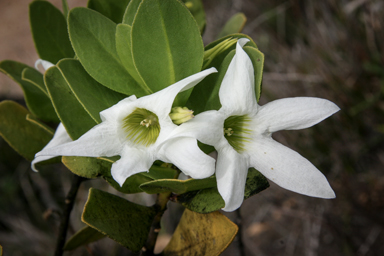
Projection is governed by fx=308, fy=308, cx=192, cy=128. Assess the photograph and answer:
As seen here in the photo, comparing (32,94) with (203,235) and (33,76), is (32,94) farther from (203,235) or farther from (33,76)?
(203,235)

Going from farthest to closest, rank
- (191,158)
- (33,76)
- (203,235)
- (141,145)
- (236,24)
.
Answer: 1. (236,24)
2. (33,76)
3. (203,235)
4. (141,145)
5. (191,158)

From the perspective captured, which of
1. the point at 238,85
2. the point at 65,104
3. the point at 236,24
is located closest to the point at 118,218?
the point at 65,104

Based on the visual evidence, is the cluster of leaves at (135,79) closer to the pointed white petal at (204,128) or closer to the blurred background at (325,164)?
the pointed white petal at (204,128)

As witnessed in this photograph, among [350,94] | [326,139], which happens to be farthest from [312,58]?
[326,139]

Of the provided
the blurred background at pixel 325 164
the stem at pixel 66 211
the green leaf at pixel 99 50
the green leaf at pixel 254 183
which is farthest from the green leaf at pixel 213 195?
the blurred background at pixel 325 164

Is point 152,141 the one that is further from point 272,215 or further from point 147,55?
point 272,215

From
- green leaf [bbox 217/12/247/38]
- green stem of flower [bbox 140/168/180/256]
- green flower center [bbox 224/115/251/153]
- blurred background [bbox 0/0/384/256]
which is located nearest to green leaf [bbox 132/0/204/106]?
green flower center [bbox 224/115/251/153]
